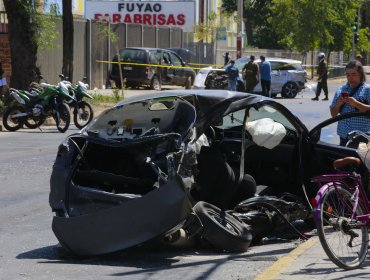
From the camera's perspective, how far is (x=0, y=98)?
84.3 feet

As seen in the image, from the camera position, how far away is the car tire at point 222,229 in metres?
8.35

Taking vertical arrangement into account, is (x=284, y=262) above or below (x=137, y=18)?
below

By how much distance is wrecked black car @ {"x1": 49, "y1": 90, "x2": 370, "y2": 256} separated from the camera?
8062 mm

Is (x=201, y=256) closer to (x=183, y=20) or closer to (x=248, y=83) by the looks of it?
(x=248, y=83)

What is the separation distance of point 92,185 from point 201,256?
1.18m

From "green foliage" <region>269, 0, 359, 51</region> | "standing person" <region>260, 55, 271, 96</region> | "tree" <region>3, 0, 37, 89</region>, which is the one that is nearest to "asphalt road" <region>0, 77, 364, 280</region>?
"tree" <region>3, 0, 37, 89</region>

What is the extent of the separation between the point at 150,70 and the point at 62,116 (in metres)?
17.4

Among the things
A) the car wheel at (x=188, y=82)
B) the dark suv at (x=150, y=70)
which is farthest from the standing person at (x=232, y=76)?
the car wheel at (x=188, y=82)

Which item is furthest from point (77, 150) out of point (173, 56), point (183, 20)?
point (183, 20)

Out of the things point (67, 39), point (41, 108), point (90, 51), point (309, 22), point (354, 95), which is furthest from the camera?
point (309, 22)

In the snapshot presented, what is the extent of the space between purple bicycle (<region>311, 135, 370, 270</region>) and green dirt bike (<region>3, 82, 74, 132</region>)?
14672mm

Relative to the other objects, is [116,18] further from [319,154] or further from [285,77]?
[319,154]

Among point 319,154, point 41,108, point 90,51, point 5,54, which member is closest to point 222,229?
point 319,154

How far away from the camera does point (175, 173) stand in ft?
26.3
